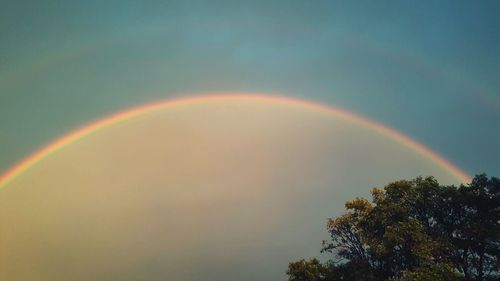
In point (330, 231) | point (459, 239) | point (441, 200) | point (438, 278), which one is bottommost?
point (438, 278)

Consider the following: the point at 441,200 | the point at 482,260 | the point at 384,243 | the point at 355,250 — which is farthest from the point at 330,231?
the point at 482,260

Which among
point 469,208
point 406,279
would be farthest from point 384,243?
point 469,208

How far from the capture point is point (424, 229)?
34.4 m

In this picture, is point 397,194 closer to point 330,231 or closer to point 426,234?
point 426,234

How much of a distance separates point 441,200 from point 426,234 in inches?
147

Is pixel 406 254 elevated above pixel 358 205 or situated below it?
below

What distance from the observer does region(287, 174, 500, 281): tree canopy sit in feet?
105

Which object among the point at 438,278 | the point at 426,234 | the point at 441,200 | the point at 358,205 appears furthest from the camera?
the point at 358,205

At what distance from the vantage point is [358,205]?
37.7 meters

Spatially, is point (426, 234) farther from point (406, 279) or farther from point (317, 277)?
point (317, 277)

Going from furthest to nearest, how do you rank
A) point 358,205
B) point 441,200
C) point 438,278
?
point 358,205 < point 441,200 < point 438,278

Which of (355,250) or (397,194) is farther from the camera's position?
(355,250)

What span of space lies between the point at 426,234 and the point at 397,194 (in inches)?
156

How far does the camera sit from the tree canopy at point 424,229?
1255 inches
